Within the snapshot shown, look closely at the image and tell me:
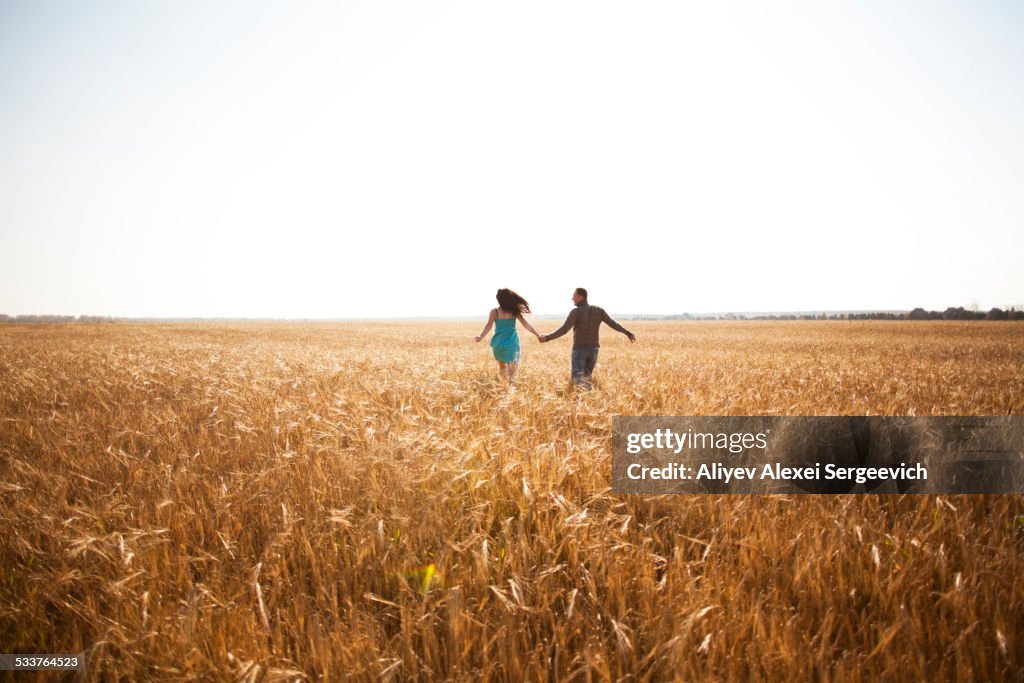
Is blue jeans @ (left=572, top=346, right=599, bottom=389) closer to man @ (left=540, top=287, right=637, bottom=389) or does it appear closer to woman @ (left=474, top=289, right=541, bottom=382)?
man @ (left=540, top=287, right=637, bottom=389)

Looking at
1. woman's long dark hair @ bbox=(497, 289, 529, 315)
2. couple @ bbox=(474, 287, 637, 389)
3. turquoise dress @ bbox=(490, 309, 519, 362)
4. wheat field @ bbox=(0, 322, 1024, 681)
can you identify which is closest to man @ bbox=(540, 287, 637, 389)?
couple @ bbox=(474, 287, 637, 389)

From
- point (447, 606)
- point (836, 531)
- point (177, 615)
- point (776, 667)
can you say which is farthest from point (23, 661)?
point (836, 531)

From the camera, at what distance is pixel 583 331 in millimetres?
8156

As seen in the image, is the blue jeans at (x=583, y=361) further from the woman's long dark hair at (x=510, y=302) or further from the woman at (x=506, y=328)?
the woman's long dark hair at (x=510, y=302)

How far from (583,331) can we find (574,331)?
0.21 metres

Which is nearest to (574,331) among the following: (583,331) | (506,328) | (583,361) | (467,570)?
(583,331)

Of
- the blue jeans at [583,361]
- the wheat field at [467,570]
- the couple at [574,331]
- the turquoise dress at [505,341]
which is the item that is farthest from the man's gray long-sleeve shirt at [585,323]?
the wheat field at [467,570]

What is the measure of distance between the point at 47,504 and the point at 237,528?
1.80 metres

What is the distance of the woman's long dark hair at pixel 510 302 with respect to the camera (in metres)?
8.62

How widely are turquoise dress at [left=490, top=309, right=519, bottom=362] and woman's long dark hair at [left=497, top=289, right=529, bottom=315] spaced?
0.63 feet

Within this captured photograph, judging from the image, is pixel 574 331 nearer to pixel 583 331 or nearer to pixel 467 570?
pixel 583 331

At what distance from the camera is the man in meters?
8.07

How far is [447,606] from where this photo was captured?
2.05 meters

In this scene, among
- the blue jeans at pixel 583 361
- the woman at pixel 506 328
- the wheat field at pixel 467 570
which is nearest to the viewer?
the wheat field at pixel 467 570
